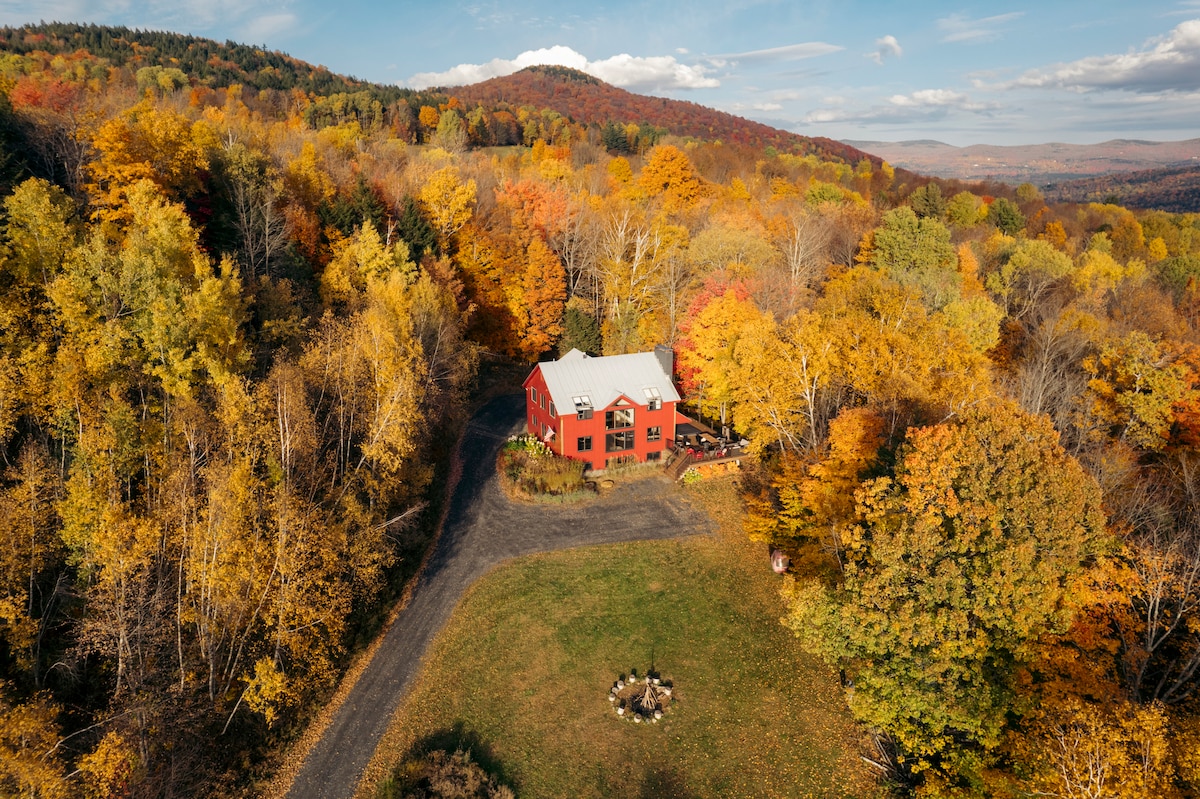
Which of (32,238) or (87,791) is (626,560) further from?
Answer: (32,238)

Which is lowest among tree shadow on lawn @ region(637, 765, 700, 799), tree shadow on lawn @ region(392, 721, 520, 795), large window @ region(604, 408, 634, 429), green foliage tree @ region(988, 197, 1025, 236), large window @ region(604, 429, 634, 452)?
tree shadow on lawn @ region(637, 765, 700, 799)

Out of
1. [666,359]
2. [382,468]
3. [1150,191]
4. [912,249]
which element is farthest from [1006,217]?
[1150,191]

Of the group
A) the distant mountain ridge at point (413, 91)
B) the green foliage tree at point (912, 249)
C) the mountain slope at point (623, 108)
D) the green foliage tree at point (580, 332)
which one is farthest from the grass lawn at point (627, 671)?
the mountain slope at point (623, 108)

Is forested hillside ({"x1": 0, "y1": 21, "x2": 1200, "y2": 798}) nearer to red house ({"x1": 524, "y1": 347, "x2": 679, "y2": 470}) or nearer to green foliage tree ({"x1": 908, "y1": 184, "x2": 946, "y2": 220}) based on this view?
red house ({"x1": 524, "y1": 347, "x2": 679, "y2": 470})

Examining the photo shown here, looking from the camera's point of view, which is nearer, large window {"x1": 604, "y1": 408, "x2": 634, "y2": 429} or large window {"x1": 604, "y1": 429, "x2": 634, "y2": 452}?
large window {"x1": 604, "y1": 408, "x2": 634, "y2": 429}

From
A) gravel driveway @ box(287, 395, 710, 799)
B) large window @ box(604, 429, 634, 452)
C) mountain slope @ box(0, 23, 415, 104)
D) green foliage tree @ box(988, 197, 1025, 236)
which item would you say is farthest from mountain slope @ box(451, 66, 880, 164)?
gravel driveway @ box(287, 395, 710, 799)

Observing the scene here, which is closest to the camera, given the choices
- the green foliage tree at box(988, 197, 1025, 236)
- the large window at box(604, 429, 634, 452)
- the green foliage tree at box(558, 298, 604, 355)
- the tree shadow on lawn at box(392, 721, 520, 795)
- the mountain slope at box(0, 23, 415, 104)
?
the tree shadow on lawn at box(392, 721, 520, 795)

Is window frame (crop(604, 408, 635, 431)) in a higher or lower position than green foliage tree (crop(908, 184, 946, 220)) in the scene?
lower
